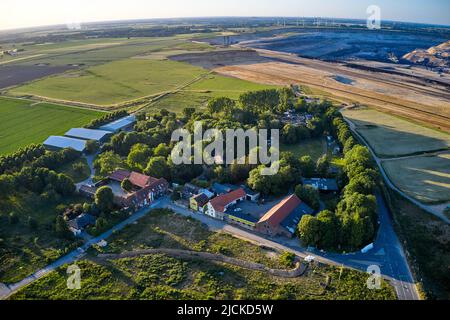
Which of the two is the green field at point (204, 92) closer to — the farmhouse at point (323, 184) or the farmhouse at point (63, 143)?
the farmhouse at point (63, 143)

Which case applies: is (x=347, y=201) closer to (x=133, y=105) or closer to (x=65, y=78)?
(x=133, y=105)

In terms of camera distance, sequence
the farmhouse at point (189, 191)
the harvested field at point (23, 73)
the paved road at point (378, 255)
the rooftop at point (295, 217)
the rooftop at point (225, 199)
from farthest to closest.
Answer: the harvested field at point (23, 73)
the farmhouse at point (189, 191)
the rooftop at point (225, 199)
the rooftop at point (295, 217)
the paved road at point (378, 255)

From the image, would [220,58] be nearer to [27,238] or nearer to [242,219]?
[242,219]

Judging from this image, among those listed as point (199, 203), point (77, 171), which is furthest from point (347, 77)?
point (77, 171)

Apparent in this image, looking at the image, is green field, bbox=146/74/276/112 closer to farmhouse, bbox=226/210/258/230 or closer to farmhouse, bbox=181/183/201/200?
farmhouse, bbox=181/183/201/200

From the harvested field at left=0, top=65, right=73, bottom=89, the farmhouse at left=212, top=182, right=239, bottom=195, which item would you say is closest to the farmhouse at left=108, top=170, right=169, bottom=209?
the farmhouse at left=212, top=182, right=239, bottom=195

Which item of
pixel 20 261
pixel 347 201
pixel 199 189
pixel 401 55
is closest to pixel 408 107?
pixel 347 201

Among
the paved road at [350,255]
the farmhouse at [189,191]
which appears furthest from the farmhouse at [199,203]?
the farmhouse at [189,191]
